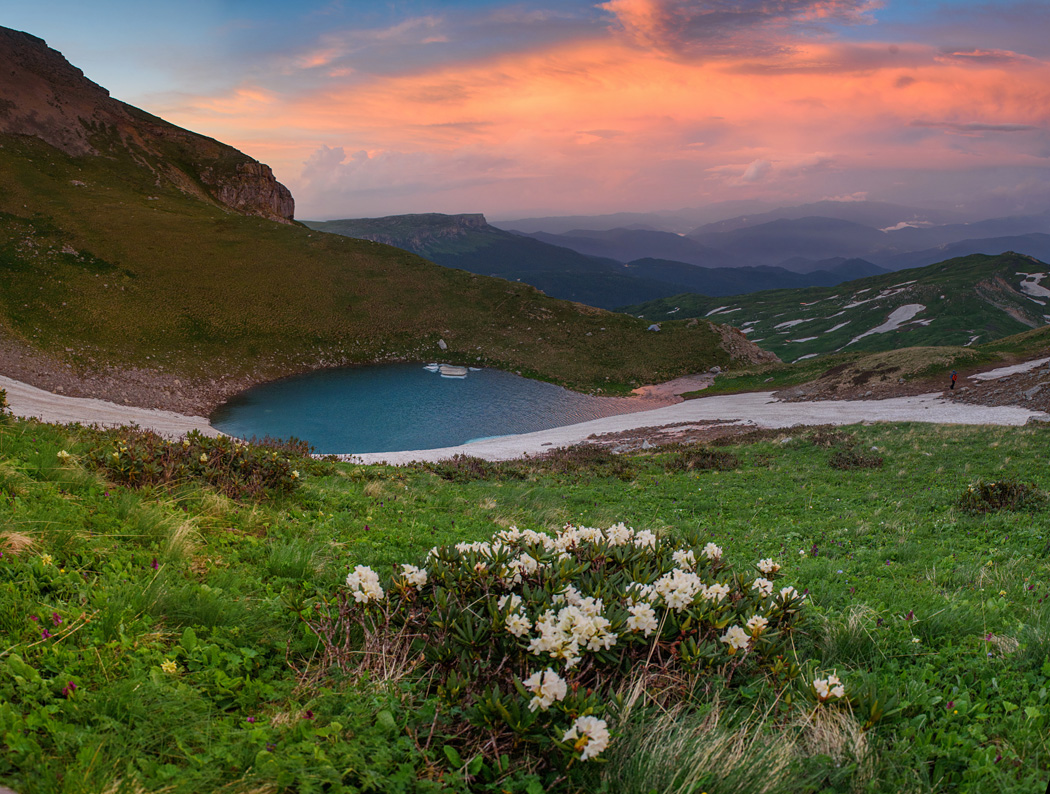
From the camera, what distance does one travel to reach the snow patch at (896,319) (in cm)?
10731

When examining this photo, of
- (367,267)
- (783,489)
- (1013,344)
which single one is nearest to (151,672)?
(783,489)

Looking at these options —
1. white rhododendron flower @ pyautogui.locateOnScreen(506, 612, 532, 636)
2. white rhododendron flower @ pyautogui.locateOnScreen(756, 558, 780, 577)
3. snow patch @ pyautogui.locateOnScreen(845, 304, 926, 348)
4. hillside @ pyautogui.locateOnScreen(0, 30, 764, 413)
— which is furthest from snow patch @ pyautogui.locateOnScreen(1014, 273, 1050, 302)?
white rhododendron flower @ pyautogui.locateOnScreen(506, 612, 532, 636)

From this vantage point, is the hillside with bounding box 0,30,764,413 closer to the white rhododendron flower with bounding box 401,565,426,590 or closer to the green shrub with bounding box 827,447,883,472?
the green shrub with bounding box 827,447,883,472

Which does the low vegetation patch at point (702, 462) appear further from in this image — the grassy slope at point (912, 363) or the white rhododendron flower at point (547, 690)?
the grassy slope at point (912, 363)

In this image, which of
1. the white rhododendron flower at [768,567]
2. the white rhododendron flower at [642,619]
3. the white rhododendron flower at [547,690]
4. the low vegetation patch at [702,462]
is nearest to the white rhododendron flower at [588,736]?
the white rhododendron flower at [547,690]

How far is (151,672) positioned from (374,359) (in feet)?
203

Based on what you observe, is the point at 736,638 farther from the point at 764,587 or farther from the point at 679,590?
the point at 764,587

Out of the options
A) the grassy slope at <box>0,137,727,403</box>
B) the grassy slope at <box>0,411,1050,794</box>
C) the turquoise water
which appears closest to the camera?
the grassy slope at <box>0,411,1050,794</box>

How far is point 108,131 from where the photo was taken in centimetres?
8612

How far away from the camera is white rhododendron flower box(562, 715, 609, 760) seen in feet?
8.93

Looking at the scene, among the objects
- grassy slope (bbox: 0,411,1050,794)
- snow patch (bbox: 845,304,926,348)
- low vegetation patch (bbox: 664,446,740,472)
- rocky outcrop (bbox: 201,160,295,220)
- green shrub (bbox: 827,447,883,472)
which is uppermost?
rocky outcrop (bbox: 201,160,295,220)

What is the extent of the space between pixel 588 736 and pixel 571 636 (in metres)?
0.69

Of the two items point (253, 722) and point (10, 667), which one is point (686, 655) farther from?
point (10, 667)

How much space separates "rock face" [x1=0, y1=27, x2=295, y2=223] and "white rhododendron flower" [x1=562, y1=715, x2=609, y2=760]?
107439 mm
